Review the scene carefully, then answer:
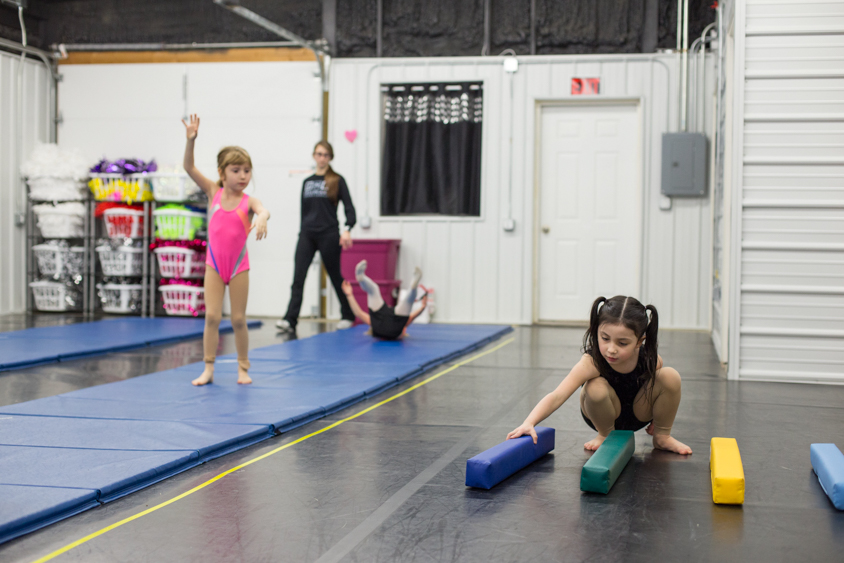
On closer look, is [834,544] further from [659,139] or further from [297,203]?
[297,203]

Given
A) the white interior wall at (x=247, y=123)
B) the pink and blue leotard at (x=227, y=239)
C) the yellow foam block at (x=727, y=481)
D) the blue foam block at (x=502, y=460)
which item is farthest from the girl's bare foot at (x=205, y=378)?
the white interior wall at (x=247, y=123)

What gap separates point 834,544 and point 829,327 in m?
3.22

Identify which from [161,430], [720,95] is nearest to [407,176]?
[720,95]

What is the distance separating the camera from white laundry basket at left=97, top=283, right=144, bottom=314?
8.77 meters

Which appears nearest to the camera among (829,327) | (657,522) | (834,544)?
(834,544)

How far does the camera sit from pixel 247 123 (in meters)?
9.05

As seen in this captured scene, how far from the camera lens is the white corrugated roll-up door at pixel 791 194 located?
4.91 m

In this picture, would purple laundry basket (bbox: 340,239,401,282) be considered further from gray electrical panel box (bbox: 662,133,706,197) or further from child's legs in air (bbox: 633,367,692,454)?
child's legs in air (bbox: 633,367,692,454)

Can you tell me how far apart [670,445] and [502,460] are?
816 millimetres

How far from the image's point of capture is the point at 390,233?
8938 mm

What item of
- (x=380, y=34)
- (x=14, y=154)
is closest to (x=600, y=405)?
(x=380, y=34)

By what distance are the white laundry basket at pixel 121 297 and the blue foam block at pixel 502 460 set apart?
6909 mm

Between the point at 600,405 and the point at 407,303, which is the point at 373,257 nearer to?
the point at 407,303

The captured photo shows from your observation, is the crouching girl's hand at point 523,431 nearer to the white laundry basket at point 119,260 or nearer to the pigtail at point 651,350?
the pigtail at point 651,350
